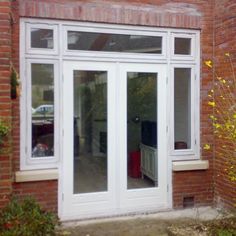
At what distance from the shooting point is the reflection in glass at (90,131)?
5551 millimetres

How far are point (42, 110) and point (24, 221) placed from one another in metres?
1.88

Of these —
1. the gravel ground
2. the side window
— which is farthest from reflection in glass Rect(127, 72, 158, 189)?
the gravel ground

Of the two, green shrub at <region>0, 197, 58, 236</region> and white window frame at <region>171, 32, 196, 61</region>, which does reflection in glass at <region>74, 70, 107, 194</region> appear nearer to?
white window frame at <region>171, 32, 196, 61</region>

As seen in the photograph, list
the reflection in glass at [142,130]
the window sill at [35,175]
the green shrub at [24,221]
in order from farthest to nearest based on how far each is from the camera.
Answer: the reflection in glass at [142,130]
the window sill at [35,175]
the green shrub at [24,221]

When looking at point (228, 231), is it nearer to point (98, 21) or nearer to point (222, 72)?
point (222, 72)

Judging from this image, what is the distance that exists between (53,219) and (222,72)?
350 cm

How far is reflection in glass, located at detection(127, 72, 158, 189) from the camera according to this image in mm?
5816

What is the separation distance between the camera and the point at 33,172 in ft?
17.2

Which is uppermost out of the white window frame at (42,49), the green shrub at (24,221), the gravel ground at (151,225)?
the white window frame at (42,49)

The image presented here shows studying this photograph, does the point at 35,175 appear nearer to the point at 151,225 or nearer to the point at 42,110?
the point at 42,110

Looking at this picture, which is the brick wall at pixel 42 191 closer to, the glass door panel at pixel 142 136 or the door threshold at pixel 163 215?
the door threshold at pixel 163 215

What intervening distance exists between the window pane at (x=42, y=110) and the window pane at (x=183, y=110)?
2024 millimetres

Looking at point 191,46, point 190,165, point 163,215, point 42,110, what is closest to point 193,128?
point 190,165

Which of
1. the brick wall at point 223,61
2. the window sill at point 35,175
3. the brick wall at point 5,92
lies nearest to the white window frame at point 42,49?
the brick wall at point 5,92
